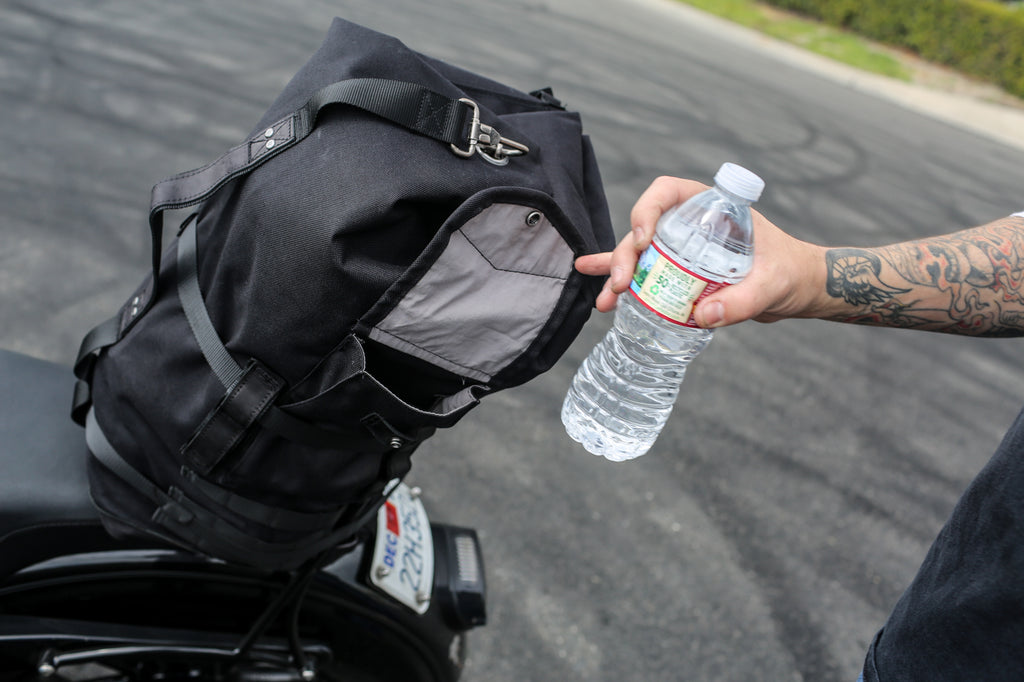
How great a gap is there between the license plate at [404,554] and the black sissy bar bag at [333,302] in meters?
0.27

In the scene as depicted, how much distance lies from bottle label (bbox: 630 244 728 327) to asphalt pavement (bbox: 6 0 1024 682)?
172cm

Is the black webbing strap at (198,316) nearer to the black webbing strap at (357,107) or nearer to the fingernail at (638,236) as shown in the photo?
the black webbing strap at (357,107)

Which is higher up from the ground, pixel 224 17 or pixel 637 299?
pixel 637 299

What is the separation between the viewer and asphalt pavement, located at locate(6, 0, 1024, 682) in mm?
2836

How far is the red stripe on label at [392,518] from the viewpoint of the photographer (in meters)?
1.83

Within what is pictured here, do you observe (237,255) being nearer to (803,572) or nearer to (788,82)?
(803,572)

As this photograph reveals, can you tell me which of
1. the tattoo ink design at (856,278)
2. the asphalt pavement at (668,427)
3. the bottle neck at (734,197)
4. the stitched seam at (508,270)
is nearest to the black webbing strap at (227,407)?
the stitched seam at (508,270)

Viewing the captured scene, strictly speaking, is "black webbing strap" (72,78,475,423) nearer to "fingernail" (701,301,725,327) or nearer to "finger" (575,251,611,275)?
"finger" (575,251,611,275)

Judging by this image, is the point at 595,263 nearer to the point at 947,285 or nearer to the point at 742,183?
the point at 742,183

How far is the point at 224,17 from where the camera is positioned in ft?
25.4

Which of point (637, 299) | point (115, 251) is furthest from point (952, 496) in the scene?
point (115, 251)

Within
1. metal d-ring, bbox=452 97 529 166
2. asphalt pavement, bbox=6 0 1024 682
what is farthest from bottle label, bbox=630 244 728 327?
asphalt pavement, bbox=6 0 1024 682

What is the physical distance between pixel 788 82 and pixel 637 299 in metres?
12.5

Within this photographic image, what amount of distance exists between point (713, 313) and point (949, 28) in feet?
68.1
